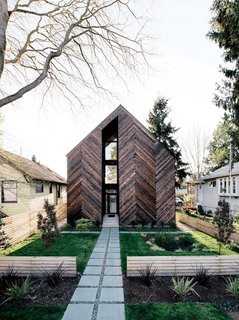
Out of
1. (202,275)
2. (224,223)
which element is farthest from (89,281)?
(224,223)

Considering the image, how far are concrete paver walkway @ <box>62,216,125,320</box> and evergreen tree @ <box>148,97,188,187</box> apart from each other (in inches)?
802

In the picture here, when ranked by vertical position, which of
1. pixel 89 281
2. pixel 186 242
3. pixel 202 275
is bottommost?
pixel 186 242

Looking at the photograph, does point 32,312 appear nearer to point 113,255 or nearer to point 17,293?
point 17,293

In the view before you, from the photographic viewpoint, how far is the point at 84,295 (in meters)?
7.36

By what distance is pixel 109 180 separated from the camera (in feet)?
75.5

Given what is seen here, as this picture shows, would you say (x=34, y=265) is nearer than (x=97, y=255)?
Yes

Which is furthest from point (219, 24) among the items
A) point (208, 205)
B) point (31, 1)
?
point (208, 205)

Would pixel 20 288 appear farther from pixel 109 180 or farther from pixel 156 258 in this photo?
pixel 109 180

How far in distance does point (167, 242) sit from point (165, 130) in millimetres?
17966

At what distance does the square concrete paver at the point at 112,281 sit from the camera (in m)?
8.09

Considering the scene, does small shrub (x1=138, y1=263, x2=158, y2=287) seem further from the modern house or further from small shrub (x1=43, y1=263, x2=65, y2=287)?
the modern house

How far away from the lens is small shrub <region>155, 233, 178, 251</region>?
565 inches

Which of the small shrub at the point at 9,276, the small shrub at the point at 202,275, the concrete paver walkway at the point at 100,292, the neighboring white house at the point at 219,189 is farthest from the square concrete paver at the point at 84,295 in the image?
the neighboring white house at the point at 219,189

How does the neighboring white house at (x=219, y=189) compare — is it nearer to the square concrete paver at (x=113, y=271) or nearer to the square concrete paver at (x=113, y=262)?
the square concrete paver at (x=113, y=262)
